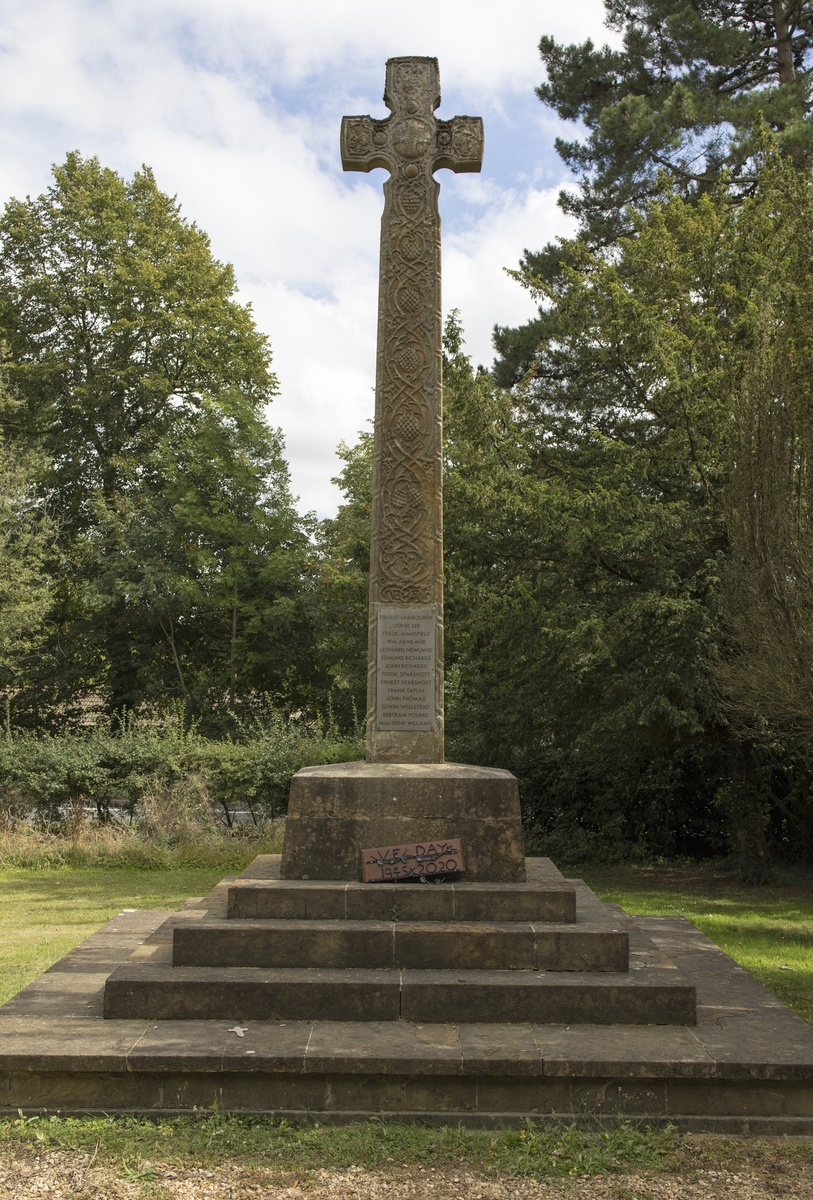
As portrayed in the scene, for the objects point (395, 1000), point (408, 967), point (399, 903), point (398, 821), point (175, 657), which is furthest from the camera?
point (175, 657)

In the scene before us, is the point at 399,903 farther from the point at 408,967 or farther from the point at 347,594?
the point at 347,594

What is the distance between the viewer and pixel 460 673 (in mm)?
16344

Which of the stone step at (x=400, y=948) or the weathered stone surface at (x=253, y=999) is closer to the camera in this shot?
the weathered stone surface at (x=253, y=999)

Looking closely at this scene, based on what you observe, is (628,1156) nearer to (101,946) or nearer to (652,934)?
(652,934)

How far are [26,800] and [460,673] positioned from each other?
6863 mm

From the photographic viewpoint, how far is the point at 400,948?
5.95 metres

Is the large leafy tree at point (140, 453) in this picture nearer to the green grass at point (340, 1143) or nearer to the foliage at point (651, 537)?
the foliage at point (651, 537)

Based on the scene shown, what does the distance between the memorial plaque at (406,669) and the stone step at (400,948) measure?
1.58 meters

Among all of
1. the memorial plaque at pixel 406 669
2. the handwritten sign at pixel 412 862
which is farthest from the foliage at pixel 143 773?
the handwritten sign at pixel 412 862

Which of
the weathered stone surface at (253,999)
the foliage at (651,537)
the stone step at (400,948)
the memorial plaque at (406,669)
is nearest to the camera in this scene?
the weathered stone surface at (253,999)

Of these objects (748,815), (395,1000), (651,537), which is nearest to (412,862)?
(395,1000)

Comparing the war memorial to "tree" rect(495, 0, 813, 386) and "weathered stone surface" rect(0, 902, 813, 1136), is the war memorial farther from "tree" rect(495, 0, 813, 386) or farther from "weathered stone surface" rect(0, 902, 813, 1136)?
"tree" rect(495, 0, 813, 386)

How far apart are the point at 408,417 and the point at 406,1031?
155 inches

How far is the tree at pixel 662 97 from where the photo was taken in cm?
2020
